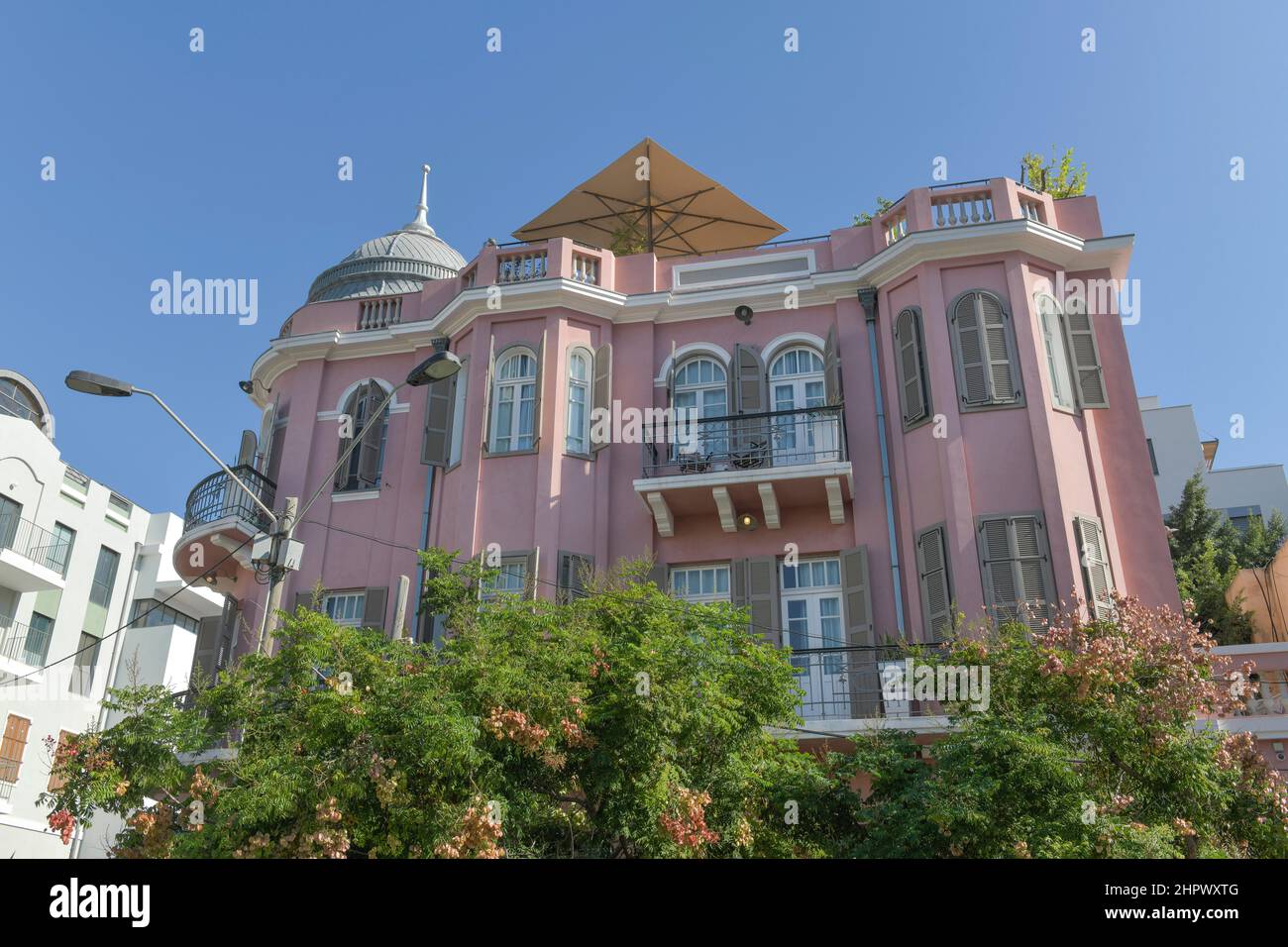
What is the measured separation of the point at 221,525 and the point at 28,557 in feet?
47.9

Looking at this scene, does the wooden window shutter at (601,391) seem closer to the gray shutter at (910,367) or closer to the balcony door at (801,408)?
the balcony door at (801,408)

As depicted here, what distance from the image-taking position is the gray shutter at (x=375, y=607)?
695 inches

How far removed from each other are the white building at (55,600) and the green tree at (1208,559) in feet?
75.0

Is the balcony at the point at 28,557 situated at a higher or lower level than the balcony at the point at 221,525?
higher

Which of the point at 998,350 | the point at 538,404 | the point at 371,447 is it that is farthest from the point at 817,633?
the point at 371,447

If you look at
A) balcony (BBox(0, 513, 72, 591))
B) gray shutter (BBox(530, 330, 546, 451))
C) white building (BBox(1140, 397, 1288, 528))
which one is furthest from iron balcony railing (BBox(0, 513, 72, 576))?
white building (BBox(1140, 397, 1288, 528))

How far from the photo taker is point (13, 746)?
1080 inches

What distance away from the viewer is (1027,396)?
1658 cm

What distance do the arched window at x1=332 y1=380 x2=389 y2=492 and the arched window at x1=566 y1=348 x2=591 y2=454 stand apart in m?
3.41

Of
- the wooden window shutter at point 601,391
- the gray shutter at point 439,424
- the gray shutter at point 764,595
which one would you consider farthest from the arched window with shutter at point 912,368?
the gray shutter at point 439,424

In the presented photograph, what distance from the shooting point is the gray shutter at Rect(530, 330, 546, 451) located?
59.0 ft

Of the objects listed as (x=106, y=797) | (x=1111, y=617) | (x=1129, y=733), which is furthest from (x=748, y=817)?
(x=106, y=797)

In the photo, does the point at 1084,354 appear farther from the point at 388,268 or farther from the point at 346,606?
the point at 388,268
